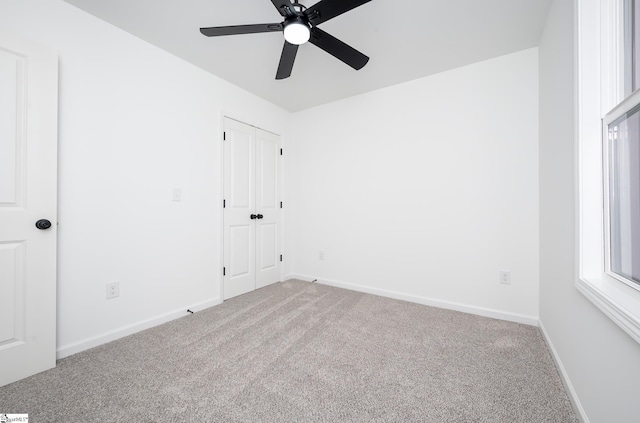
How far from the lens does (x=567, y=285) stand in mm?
1498

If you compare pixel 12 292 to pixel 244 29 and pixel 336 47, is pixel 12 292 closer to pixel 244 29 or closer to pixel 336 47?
pixel 244 29

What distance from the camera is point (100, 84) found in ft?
6.41

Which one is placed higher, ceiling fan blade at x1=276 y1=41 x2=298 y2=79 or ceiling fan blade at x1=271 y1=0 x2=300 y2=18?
ceiling fan blade at x1=271 y1=0 x2=300 y2=18

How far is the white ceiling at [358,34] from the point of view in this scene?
1807 mm

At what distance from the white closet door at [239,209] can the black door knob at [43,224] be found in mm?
1437

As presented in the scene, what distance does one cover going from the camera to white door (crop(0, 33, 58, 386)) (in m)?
1.50

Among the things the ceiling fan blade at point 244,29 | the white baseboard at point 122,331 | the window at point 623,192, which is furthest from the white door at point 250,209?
the window at point 623,192

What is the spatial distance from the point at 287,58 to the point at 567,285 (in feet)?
7.83

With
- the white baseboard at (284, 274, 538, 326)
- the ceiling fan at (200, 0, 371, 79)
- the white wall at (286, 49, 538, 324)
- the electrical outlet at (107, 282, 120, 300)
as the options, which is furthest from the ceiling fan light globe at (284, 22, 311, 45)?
the white baseboard at (284, 274, 538, 326)

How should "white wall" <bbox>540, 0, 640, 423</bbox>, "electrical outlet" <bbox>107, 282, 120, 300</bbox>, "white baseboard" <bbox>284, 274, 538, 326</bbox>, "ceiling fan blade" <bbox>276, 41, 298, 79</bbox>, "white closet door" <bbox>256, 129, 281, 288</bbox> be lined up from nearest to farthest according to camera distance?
"white wall" <bbox>540, 0, 640, 423</bbox>
"ceiling fan blade" <bbox>276, 41, 298, 79</bbox>
"electrical outlet" <bbox>107, 282, 120, 300</bbox>
"white baseboard" <bbox>284, 274, 538, 326</bbox>
"white closet door" <bbox>256, 129, 281, 288</bbox>

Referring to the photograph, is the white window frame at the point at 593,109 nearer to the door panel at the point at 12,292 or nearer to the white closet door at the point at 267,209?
the white closet door at the point at 267,209

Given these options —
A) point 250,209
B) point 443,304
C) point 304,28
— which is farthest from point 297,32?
point 443,304

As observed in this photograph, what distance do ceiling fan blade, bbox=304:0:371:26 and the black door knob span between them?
2113 millimetres

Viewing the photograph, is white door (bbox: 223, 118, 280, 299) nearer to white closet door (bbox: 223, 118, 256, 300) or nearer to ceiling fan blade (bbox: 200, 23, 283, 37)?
white closet door (bbox: 223, 118, 256, 300)
